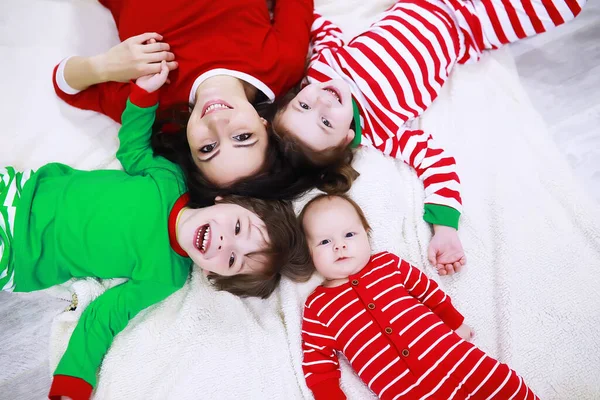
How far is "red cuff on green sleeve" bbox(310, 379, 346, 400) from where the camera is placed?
2.81ft

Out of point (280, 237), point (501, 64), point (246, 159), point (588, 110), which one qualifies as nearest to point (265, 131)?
point (246, 159)

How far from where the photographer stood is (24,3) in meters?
1.15

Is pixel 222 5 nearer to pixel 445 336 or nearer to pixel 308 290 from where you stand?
pixel 308 290

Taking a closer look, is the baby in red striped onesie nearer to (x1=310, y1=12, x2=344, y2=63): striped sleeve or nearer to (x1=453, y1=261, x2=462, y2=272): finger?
(x1=453, y1=261, x2=462, y2=272): finger

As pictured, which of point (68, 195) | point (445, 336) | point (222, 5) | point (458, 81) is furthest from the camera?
point (458, 81)

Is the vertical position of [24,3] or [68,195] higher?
[24,3]

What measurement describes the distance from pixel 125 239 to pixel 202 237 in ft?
0.63

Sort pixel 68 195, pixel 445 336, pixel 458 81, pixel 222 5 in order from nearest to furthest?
pixel 445 336 < pixel 68 195 < pixel 222 5 < pixel 458 81

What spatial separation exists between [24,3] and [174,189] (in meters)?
0.67

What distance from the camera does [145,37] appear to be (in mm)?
1061

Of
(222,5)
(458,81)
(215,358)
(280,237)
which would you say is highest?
(222,5)

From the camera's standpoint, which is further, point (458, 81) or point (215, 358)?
point (458, 81)

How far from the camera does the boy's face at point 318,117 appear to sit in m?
1.01

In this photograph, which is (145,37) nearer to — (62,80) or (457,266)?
(62,80)
